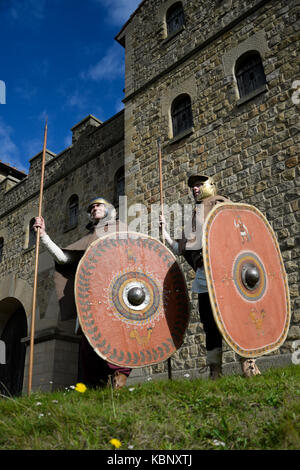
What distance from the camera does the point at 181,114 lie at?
7164 mm

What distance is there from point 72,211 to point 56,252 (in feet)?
20.9

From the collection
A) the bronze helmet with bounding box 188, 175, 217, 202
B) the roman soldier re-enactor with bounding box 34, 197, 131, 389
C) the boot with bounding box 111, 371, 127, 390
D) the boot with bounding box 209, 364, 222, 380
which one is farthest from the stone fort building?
the bronze helmet with bounding box 188, 175, 217, 202

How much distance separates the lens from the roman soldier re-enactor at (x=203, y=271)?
3.45 m

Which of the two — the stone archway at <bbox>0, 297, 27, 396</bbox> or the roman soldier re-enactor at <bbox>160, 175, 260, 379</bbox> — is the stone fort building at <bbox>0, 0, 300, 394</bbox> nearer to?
the stone archway at <bbox>0, 297, 27, 396</bbox>

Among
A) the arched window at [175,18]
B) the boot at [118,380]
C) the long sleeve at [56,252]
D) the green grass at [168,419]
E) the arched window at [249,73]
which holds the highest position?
the arched window at [175,18]

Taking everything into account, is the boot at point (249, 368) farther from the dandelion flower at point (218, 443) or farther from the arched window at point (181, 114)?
the arched window at point (181, 114)

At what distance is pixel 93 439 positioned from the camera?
6.73ft

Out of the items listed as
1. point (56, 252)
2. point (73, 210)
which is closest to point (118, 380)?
point (56, 252)

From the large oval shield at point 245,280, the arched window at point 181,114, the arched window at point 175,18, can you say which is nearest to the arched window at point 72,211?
the arched window at point 181,114

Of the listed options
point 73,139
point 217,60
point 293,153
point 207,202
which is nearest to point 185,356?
point 207,202

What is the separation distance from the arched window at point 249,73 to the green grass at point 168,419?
462 centimetres

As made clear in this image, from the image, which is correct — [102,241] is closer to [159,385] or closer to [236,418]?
[159,385]

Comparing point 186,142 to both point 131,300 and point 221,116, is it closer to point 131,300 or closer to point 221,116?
point 221,116

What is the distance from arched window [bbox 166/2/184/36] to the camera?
781cm
